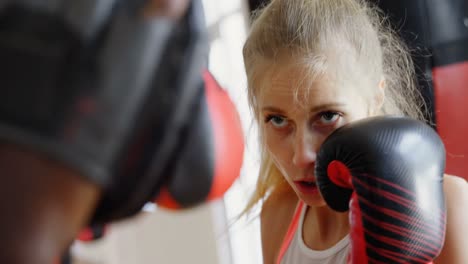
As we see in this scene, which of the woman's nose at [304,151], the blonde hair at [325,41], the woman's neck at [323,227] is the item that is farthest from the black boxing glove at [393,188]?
the woman's neck at [323,227]

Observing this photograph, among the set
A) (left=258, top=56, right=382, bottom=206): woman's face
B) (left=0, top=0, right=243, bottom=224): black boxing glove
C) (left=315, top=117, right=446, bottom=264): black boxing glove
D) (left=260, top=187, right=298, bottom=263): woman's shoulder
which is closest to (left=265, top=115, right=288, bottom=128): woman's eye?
(left=258, top=56, right=382, bottom=206): woman's face

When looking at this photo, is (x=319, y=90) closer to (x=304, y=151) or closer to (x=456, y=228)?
(x=304, y=151)

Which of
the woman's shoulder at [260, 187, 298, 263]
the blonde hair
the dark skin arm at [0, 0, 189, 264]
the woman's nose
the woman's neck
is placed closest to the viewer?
the dark skin arm at [0, 0, 189, 264]

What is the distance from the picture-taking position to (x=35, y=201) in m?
0.38

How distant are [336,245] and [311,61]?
357 millimetres

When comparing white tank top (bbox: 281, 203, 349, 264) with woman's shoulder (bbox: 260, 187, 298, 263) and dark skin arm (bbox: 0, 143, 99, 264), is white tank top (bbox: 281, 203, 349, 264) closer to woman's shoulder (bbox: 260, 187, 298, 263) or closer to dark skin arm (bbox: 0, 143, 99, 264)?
woman's shoulder (bbox: 260, 187, 298, 263)

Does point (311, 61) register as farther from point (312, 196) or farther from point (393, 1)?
point (393, 1)

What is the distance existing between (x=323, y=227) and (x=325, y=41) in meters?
0.38

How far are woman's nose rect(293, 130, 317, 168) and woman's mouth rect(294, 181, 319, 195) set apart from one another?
48 mm

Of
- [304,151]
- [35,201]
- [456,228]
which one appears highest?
[35,201]

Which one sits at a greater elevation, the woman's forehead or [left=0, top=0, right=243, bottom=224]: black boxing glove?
[left=0, top=0, right=243, bottom=224]: black boxing glove

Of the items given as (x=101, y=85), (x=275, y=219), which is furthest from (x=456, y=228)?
(x=101, y=85)

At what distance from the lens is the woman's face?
97 cm

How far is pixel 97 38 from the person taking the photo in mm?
397
